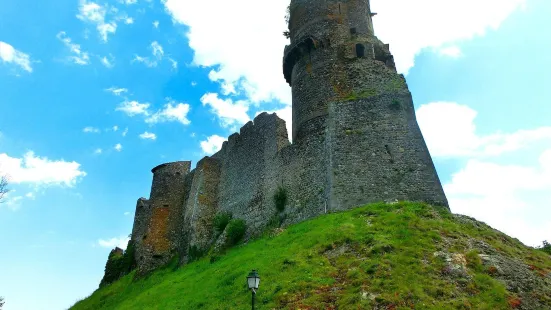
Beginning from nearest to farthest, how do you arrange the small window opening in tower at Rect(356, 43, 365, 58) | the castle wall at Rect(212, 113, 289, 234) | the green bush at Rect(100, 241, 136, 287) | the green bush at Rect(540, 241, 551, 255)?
the green bush at Rect(540, 241, 551, 255)
the small window opening in tower at Rect(356, 43, 365, 58)
the castle wall at Rect(212, 113, 289, 234)
the green bush at Rect(100, 241, 136, 287)

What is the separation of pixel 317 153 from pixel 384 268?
10156 millimetres

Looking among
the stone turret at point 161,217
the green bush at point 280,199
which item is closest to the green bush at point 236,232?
the green bush at point 280,199

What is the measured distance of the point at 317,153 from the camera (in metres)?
21.9

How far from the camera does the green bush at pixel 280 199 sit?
22.6 metres

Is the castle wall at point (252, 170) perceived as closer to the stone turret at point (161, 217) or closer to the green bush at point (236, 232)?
the green bush at point (236, 232)

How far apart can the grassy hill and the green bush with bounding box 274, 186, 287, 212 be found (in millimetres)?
3567

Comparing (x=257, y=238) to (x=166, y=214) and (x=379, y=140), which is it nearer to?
(x=379, y=140)

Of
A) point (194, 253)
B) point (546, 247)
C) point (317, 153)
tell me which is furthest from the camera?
point (194, 253)

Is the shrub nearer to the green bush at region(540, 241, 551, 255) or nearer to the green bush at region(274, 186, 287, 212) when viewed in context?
the green bush at region(274, 186, 287, 212)

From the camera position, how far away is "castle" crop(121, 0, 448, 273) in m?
19.2

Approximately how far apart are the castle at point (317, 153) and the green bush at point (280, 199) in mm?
320

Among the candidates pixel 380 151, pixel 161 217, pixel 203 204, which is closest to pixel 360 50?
pixel 380 151

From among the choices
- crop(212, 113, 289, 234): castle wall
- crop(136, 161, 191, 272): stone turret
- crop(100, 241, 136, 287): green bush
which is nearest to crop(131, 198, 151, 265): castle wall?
crop(136, 161, 191, 272): stone turret

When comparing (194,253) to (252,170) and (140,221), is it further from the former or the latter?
(140,221)
